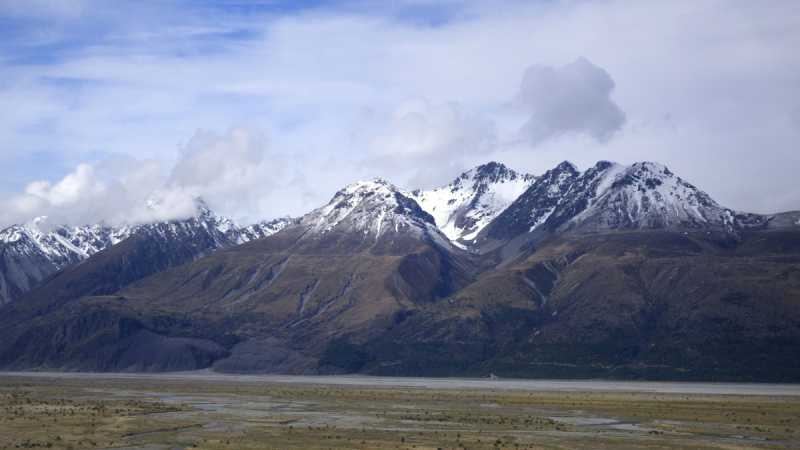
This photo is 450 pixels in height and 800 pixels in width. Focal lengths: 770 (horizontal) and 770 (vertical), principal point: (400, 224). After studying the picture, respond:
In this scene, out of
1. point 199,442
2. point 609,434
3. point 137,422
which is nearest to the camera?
point 199,442

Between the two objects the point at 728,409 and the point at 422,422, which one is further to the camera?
the point at 728,409

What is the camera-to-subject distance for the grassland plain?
10725 cm

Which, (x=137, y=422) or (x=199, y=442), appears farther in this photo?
(x=137, y=422)

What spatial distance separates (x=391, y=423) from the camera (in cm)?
13312

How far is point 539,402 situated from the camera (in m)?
187

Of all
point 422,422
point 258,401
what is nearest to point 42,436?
point 422,422

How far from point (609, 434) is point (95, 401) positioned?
113 m

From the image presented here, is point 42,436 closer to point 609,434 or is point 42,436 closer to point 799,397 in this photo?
point 609,434

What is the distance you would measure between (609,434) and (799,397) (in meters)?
107

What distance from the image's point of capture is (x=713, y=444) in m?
108

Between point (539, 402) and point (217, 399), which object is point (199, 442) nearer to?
point (217, 399)

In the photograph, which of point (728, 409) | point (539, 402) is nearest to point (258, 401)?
point (539, 402)

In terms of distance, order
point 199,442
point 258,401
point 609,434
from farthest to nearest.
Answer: point 258,401 → point 609,434 → point 199,442

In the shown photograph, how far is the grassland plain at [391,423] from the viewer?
352 feet
